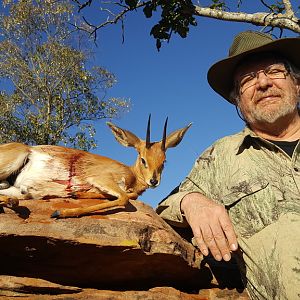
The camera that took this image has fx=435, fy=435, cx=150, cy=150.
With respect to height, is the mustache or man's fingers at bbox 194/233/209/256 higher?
the mustache

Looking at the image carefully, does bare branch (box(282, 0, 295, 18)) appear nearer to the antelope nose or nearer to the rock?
the antelope nose

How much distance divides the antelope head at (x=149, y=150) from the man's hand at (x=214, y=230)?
2792 mm

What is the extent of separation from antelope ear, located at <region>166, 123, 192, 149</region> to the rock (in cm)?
292

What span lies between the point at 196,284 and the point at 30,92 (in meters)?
22.2

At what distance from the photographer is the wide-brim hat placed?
494 cm

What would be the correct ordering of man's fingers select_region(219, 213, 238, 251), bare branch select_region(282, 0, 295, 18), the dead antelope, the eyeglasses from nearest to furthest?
man's fingers select_region(219, 213, 238, 251)
the eyeglasses
the dead antelope
bare branch select_region(282, 0, 295, 18)

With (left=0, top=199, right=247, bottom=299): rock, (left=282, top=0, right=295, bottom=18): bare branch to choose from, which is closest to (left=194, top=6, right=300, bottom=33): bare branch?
(left=282, top=0, right=295, bottom=18): bare branch

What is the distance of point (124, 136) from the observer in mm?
7777

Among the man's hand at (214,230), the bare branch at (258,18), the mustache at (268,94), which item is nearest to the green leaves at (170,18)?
the bare branch at (258,18)

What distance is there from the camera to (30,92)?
2550 centimetres

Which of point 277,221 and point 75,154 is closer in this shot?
point 277,221

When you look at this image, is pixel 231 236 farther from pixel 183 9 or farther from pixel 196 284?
pixel 183 9

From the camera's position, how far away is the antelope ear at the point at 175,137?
7.93m

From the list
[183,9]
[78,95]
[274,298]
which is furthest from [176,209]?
[78,95]
